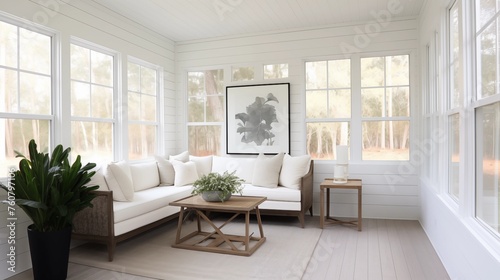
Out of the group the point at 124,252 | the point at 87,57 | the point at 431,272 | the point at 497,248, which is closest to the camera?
the point at 497,248

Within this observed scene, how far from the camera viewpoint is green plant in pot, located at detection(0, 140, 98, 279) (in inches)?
118

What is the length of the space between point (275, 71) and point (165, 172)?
231 centimetres

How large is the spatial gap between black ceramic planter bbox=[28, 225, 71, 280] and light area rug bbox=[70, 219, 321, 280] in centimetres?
43

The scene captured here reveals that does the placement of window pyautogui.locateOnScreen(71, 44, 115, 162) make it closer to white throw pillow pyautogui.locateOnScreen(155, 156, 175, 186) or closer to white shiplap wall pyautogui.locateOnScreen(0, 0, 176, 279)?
white shiplap wall pyautogui.locateOnScreen(0, 0, 176, 279)

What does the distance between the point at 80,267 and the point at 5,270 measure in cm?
62

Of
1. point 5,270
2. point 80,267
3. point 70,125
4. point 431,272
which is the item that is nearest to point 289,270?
point 431,272

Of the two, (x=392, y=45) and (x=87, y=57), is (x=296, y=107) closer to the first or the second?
(x=392, y=45)

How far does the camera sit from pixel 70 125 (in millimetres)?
4035

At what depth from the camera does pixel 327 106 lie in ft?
17.9

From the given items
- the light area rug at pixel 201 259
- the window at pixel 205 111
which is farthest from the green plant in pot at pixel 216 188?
the window at pixel 205 111

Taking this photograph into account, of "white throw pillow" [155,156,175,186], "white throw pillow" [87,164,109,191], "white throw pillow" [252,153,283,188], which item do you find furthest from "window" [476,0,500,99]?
"white throw pillow" [155,156,175,186]

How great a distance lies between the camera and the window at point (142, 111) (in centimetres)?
521

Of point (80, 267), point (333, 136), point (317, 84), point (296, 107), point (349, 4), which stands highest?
point (349, 4)

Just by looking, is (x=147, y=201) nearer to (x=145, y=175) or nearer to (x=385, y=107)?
(x=145, y=175)
